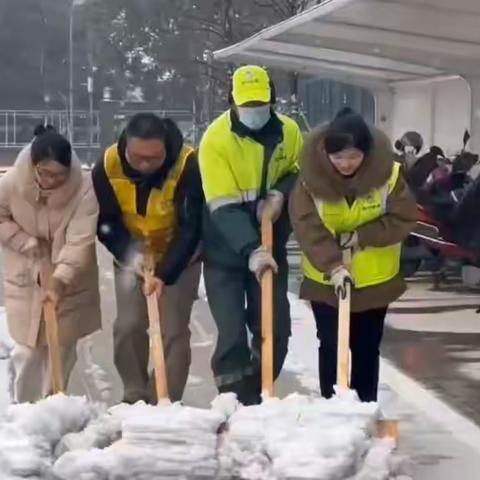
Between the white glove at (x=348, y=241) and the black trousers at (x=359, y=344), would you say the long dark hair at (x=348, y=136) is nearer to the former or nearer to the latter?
the white glove at (x=348, y=241)

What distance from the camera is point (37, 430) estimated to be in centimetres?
548

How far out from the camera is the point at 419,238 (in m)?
12.0

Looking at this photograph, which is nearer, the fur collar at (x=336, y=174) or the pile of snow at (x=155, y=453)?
the pile of snow at (x=155, y=453)

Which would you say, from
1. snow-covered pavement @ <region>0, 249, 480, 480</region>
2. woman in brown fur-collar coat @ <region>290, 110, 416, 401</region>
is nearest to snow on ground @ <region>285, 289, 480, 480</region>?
snow-covered pavement @ <region>0, 249, 480, 480</region>

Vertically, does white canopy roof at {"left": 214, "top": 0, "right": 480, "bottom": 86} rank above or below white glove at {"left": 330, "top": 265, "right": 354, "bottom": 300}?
above

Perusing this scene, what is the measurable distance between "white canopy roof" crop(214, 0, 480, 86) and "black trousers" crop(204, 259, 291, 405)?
4.91 m

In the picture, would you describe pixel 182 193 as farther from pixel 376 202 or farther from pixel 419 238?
pixel 419 238

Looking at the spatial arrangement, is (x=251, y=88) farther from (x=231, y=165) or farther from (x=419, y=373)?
(x=419, y=373)

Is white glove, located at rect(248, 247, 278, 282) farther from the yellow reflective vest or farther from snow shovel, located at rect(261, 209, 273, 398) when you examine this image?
the yellow reflective vest

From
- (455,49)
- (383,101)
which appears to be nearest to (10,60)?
(383,101)

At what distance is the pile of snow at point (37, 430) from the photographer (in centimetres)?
529

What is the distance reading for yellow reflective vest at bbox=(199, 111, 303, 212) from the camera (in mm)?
6297

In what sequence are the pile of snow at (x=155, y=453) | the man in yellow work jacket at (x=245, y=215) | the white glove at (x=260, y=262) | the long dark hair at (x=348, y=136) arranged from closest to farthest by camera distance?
the pile of snow at (x=155, y=453) → the long dark hair at (x=348, y=136) → the white glove at (x=260, y=262) → the man in yellow work jacket at (x=245, y=215)

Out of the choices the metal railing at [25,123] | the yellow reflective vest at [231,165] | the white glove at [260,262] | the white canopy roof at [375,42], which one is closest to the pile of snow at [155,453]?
the white glove at [260,262]
